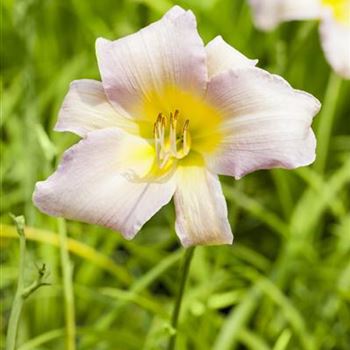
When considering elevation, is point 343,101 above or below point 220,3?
below

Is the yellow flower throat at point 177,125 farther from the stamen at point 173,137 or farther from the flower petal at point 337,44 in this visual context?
the flower petal at point 337,44

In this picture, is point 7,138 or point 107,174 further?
point 7,138

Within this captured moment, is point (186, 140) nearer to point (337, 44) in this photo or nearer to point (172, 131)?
point (172, 131)

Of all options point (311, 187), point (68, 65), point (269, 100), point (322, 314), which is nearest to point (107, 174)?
point (269, 100)

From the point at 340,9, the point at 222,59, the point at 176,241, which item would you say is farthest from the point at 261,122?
the point at 176,241

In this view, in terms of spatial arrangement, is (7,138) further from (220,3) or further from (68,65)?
(220,3)

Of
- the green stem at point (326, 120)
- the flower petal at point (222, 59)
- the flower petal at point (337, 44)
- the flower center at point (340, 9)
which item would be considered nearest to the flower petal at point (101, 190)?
the flower petal at point (222, 59)
